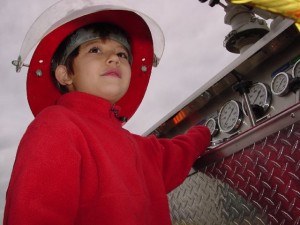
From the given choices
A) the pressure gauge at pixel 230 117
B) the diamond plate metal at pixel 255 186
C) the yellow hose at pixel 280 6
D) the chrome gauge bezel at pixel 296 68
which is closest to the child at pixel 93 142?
the diamond plate metal at pixel 255 186

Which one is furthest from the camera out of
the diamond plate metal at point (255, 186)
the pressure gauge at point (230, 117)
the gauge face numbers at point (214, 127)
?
the gauge face numbers at point (214, 127)

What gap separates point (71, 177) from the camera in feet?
3.68

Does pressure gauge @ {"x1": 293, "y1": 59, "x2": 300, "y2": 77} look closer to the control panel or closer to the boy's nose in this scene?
the control panel

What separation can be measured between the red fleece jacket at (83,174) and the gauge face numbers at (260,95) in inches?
26.6

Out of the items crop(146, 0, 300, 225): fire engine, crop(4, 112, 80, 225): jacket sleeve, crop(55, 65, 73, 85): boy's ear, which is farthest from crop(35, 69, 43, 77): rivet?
crop(146, 0, 300, 225): fire engine

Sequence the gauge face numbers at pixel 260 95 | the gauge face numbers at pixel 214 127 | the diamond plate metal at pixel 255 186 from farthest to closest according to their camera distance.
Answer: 1. the gauge face numbers at pixel 214 127
2. the gauge face numbers at pixel 260 95
3. the diamond plate metal at pixel 255 186

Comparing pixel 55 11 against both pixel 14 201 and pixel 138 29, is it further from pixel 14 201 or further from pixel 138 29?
pixel 14 201

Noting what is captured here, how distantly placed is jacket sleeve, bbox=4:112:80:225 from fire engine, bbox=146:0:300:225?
717mm

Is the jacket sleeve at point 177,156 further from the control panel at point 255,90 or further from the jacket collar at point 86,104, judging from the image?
the jacket collar at point 86,104

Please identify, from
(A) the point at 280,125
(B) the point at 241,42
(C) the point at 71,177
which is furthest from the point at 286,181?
(B) the point at 241,42

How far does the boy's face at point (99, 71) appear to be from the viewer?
1540mm

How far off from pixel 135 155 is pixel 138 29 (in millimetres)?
825

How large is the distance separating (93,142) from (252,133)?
2.13ft

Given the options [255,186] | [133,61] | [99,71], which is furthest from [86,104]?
[255,186]
